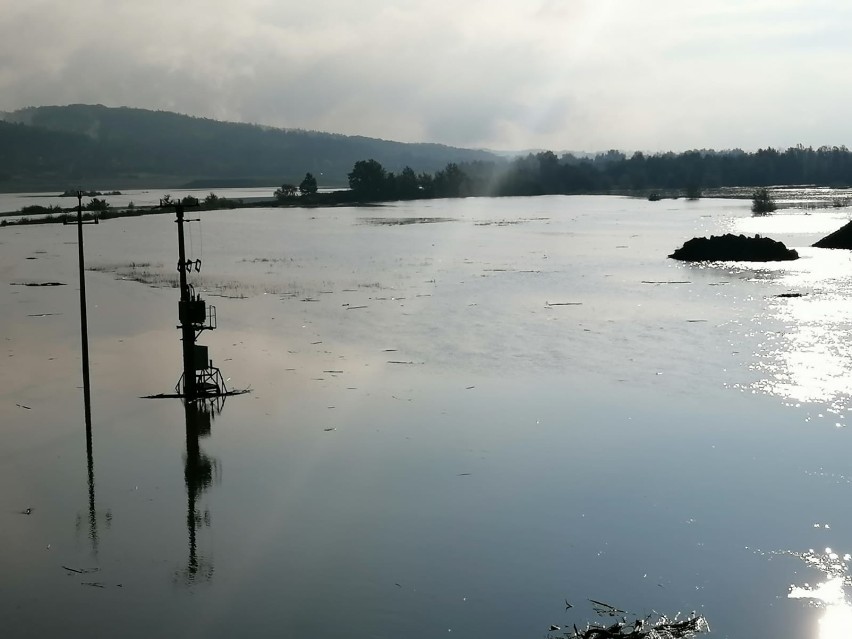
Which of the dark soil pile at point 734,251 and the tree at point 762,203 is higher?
the tree at point 762,203

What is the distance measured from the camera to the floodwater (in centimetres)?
1590

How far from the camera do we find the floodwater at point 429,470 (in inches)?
626

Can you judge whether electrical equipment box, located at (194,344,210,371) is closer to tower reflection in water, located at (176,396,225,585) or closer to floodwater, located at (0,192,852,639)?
tower reflection in water, located at (176,396,225,585)

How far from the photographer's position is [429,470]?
2269cm

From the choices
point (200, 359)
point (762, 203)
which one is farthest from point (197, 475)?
point (762, 203)

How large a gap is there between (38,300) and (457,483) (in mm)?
39001

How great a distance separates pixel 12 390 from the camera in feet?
99.7

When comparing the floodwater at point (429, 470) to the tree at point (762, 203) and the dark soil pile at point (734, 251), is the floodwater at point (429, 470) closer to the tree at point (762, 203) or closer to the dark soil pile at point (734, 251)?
the dark soil pile at point (734, 251)

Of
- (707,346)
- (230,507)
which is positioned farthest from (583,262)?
(230,507)

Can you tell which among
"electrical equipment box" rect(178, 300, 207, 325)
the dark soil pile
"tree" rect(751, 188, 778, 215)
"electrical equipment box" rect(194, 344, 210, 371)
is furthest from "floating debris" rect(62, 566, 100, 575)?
"tree" rect(751, 188, 778, 215)

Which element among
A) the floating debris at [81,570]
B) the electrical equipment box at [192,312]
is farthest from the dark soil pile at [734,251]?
the floating debris at [81,570]

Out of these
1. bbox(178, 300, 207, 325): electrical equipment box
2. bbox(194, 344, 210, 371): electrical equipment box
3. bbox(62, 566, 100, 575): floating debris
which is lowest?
bbox(62, 566, 100, 575): floating debris

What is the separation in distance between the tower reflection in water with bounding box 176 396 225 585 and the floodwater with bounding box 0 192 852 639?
10 centimetres

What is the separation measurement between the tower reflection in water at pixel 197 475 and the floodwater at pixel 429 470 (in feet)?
0.32
